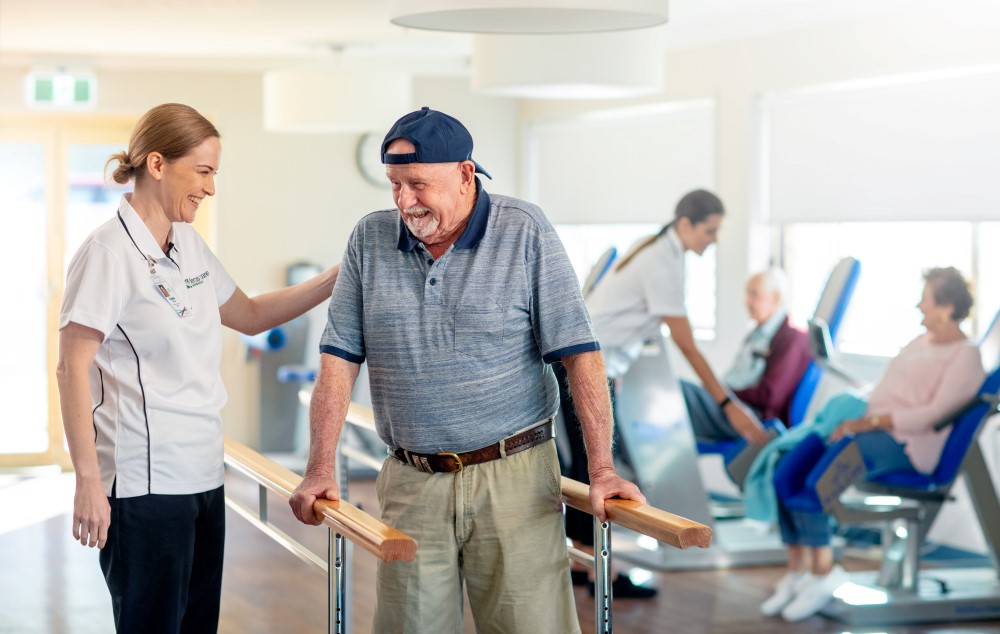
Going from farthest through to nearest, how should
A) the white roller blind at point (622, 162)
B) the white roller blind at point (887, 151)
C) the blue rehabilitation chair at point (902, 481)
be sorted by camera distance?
the white roller blind at point (622, 162), the white roller blind at point (887, 151), the blue rehabilitation chair at point (902, 481)

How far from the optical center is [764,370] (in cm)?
604

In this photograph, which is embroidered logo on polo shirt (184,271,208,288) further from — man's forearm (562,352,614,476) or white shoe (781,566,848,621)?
white shoe (781,566,848,621)

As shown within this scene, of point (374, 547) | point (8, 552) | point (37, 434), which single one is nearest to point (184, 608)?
point (374, 547)

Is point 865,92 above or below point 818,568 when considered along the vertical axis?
above

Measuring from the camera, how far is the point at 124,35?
7121mm

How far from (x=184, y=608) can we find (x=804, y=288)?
207 inches

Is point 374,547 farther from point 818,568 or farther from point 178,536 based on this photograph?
point 818,568

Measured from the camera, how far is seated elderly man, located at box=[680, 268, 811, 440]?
5.98 m

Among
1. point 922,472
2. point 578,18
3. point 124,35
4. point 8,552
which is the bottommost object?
point 8,552

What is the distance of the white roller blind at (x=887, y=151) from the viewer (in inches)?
229

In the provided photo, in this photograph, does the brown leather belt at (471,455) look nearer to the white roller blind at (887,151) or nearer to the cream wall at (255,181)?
the white roller blind at (887,151)

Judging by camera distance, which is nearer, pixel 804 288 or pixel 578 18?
pixel 578 18

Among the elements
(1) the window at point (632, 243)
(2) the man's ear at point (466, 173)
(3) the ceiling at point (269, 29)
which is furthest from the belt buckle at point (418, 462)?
(1) the window at point (632, 243)

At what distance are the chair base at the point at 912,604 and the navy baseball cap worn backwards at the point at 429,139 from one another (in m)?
3.20
